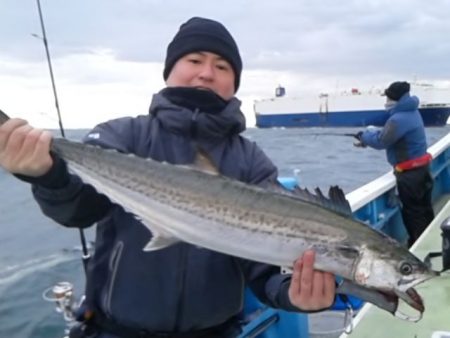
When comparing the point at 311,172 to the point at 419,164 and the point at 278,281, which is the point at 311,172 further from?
the point at 278,281

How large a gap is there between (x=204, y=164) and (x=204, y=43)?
0.61 metres

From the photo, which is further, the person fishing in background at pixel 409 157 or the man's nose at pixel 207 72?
the person fishing in background at pixel 409 157

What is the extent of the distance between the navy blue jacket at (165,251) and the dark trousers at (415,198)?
4.97m

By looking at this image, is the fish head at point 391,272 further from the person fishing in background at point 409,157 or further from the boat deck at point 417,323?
the person fishing in background at point 409,157

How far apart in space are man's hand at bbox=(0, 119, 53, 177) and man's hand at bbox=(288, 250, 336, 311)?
0.89 meters

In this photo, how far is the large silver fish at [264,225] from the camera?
1831 millimetres

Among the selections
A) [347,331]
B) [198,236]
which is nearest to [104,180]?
[198,236]

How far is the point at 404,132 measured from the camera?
6.96m

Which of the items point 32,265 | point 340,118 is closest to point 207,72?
point 32,265

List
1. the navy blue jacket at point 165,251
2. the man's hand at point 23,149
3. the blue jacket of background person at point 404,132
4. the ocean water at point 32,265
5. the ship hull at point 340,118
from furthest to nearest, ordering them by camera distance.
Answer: the ship hull at point 340,118 < the blue jacket of background person at point 404,132 < the ocean water at point 32,265 < the navy blue jacket at point 165,251 < the man's hand at point 23,149

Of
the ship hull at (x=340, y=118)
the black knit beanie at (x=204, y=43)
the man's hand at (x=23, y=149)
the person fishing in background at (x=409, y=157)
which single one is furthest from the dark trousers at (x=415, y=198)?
the ship hull at (x=340, y=118)

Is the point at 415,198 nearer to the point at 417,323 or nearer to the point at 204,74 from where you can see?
the point at 417,323

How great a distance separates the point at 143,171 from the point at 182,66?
20.6 inches

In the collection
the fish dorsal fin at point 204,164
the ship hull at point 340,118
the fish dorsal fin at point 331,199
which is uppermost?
the fish dorsal fin at point 204,164
